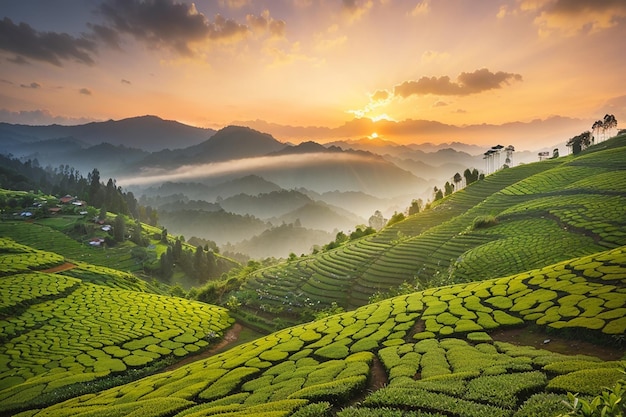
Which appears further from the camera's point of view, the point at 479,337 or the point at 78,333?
the point at 78,333

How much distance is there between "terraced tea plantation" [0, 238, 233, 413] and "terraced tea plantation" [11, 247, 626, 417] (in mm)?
2514

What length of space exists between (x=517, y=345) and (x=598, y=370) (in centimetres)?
565

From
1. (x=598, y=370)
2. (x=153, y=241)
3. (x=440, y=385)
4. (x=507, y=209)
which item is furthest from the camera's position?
(x=153, y=241)

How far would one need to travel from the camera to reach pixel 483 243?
4547 cm

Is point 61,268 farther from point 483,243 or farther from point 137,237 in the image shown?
point 137,237

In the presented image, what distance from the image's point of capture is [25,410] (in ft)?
64.5

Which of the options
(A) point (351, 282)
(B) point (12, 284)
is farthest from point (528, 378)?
(B) point (12, 284)

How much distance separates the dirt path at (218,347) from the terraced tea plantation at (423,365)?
8776mm

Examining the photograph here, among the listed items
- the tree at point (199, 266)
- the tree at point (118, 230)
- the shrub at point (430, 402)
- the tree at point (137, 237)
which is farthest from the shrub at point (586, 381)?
the tree at point (137, 237)

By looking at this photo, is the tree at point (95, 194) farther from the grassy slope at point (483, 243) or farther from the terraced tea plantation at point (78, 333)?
the grassy slope at point (483, 243)

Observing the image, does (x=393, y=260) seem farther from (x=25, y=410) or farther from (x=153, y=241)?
(x=153, y=241)

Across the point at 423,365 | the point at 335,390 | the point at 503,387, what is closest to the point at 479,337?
the point at 423,365

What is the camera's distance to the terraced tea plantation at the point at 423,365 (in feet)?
33.0

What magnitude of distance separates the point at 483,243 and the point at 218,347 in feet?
124
